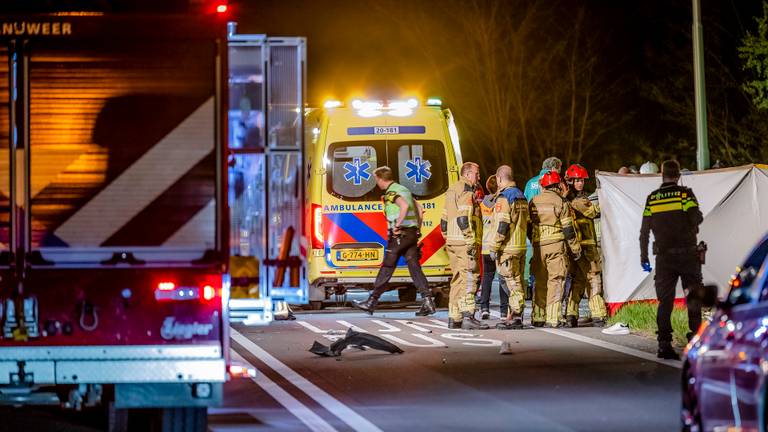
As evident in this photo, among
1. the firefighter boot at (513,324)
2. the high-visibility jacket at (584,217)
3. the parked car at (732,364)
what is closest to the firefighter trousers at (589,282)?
the high-visibility jacket at (584,217)

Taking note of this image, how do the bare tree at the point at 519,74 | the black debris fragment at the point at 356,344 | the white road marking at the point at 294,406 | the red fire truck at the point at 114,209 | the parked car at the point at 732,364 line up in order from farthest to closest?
1. the bare tree at the point at 519,74
2. the black debris fragment at the point at 356,344
3. the white road marking at the point at 294,406
4. the red fire truck at the point at 114,209
5. the parked car at the point at 732,364

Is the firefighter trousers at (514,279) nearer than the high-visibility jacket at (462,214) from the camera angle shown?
Yes

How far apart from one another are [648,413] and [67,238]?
416 cm

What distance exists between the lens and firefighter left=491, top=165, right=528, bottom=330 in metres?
15.4

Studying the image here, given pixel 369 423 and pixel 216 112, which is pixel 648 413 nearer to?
pixel 369 423

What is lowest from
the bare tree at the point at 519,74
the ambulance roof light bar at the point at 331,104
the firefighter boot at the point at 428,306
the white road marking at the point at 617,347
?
the white road marking at the point at 617,347

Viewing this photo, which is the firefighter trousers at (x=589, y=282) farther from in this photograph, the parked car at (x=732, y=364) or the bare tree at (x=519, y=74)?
the bare tree at (x=519, y=74)

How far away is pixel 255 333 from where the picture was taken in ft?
51.1

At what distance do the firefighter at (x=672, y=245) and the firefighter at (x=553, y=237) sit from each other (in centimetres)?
286

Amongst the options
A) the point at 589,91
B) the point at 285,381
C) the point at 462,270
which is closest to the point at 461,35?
the point at 589,91

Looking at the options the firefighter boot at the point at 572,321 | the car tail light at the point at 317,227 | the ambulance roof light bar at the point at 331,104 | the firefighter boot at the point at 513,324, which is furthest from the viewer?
the ambulance roof light bar at the point at 331,104

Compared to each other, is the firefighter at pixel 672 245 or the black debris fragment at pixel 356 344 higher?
the firefighter at pixel 672 245

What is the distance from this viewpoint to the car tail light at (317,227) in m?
17.8

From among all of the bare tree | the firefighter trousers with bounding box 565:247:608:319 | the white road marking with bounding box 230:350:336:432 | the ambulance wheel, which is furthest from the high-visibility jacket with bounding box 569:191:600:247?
the bare tree
